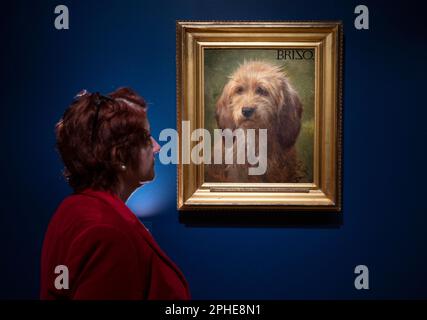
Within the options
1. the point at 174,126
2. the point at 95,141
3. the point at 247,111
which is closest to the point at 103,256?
the point at 95,141

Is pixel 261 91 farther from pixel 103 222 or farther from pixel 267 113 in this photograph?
pixel 103 222

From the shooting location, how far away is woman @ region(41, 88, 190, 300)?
1182 mm

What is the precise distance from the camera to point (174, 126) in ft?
6.42

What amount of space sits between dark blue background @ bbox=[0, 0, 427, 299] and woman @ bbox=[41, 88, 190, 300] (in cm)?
51

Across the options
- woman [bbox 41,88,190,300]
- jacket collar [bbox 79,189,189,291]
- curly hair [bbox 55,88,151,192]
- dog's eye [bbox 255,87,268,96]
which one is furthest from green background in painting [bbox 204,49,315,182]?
jacket collar [bbox 79,189,189,291]

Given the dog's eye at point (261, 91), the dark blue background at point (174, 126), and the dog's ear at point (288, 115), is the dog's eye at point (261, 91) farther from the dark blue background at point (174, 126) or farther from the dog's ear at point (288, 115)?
the dark blue background at point (174, 126)

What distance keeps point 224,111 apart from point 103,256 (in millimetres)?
975

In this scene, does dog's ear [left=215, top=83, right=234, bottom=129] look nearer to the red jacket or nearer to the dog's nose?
the dog's nose

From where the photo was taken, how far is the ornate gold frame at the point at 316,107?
1.90 meters

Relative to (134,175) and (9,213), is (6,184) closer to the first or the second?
(9,213)

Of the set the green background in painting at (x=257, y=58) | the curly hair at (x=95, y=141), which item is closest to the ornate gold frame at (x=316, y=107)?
the green background in painting at (x=257, y=58)

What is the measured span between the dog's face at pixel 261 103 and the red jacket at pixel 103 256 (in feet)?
2.55

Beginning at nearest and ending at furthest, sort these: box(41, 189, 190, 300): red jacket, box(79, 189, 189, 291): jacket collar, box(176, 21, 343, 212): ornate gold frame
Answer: box(41, 189, 190, 300): red jacket
box(79, 189, 189, 291): jacket collar
box(176, 21, 343, 212): ornate gold frame
